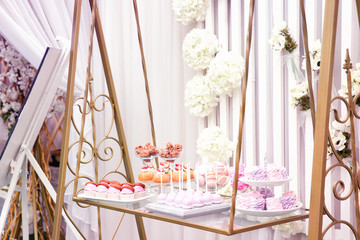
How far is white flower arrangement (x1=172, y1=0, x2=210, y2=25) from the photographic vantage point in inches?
124

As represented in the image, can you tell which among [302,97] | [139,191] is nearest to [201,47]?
[302,97]

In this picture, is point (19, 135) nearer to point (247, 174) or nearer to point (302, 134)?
point (247, 174)

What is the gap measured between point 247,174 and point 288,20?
1162mm

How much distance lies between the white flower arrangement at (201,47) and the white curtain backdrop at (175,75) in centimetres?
7

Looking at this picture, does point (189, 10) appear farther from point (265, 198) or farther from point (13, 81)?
point (265, 198)

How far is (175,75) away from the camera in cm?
332

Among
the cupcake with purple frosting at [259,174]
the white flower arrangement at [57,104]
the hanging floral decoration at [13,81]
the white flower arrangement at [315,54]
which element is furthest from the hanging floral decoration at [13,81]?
the cupcake with purple frosting at [259,174]

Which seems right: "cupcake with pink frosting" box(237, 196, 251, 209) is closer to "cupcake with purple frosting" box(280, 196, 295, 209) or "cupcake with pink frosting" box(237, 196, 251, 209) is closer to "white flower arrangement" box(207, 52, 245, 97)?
"cupcake with purple frosting" box(280, 196, 295, 209)

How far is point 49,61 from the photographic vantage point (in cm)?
225

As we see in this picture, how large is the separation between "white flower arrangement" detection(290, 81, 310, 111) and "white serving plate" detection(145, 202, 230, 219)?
34.7 inches

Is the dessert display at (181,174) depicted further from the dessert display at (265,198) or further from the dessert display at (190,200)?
the dessert display at (265,198)

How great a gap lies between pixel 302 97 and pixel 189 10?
113cm

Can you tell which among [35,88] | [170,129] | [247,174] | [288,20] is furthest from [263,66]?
[35,88]

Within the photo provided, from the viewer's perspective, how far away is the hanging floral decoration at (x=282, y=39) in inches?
99.9
